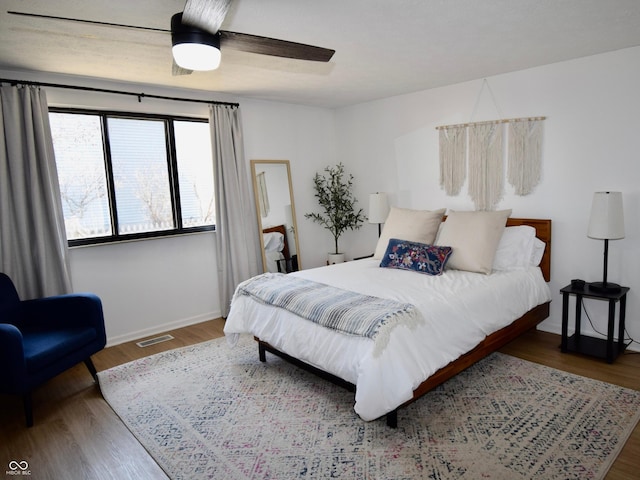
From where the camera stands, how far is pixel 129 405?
2707mm

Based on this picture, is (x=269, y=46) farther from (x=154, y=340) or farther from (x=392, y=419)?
(x=154, y=340)

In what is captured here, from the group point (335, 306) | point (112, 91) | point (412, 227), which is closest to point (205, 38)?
point (335, 306)

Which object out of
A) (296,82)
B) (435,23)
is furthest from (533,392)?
(296,82)

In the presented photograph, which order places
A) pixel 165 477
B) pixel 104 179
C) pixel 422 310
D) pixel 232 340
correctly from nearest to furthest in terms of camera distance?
1. pixel 165 477
2. pixel 422 310
3. pixel 232 340
4. pixel 104 179

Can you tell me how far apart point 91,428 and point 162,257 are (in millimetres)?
1919

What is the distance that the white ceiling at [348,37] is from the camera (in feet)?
7.14

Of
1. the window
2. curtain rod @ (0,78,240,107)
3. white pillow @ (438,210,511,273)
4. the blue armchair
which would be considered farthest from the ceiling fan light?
white pillow @ (438,210,511,273)

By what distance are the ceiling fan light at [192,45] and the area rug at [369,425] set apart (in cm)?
206

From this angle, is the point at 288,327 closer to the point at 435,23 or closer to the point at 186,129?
the point at 435,23

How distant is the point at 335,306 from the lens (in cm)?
255

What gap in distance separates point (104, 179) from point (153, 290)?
117cm

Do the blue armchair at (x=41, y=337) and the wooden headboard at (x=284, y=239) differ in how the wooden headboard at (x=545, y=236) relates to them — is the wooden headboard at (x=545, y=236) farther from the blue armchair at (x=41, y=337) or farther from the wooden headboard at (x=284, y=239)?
the blue armchair at (x=41, y=337)

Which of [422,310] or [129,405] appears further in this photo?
[129,405]

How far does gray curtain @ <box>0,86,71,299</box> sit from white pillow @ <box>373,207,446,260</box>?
2.88m
